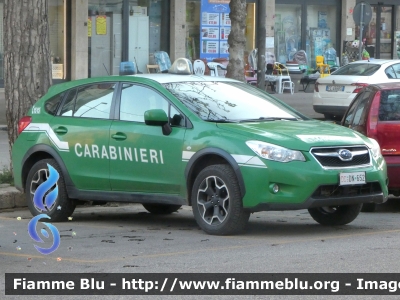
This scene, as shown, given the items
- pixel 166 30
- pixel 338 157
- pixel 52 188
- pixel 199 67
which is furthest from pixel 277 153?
pixel 166 30

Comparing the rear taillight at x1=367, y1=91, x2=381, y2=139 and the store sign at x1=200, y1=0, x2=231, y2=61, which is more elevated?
the store sign at x1=200, y1=0, x2=231, y2=61

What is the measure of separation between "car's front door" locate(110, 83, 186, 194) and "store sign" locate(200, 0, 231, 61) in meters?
22.3

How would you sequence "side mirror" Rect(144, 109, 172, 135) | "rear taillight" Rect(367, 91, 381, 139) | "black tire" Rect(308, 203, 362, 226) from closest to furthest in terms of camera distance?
"side mirror" Rect(144, 109, 172, 135) < "black tire" Rect(308, 203, 362, 226) < "rear taillight" Rect(367, 91, 381, 139)

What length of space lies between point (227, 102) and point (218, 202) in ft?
3.93

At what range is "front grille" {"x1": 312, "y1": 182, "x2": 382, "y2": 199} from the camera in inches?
352

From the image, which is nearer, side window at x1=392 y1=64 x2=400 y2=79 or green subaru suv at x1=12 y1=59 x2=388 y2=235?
green subaru suv at x1=12 y1=59 x2=388 y2=235

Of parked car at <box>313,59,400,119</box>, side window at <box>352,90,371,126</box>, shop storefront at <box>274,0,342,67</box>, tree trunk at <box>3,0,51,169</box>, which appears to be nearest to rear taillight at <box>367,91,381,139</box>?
side window at <box>352,90,371,126</box>

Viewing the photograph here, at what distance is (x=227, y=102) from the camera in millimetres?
9859

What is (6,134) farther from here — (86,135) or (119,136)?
(119,136)

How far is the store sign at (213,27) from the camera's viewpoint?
32188 millimetres

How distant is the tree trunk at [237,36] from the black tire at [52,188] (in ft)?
36.2

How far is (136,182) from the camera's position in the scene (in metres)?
9.84

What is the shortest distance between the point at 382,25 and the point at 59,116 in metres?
27.9

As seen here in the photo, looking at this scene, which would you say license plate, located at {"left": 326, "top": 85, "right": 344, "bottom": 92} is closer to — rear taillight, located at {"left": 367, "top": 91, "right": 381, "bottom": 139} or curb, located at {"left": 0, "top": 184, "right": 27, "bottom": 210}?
rear taillight, located at {"left": 367, "top": 91, "right": 381, "bottom": 139}
